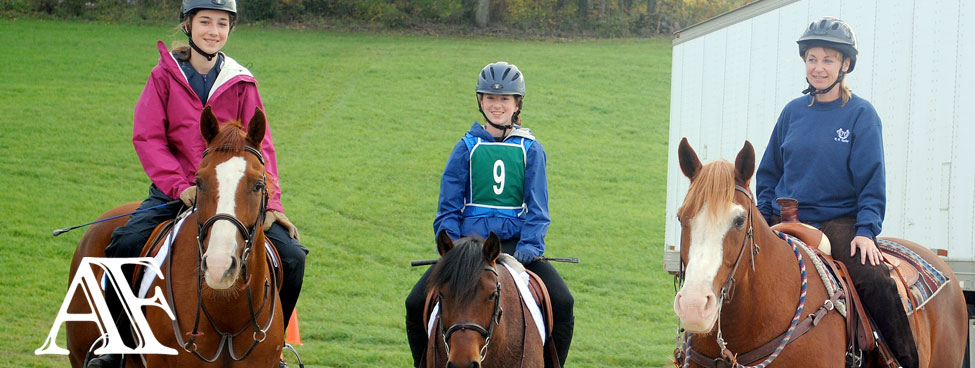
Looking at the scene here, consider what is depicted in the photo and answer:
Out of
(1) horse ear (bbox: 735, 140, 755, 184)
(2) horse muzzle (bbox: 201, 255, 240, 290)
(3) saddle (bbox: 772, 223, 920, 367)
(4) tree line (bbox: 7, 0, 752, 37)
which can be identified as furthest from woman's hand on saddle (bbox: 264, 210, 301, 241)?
(4) tree line (bbox: 7, 0, 752, 37)

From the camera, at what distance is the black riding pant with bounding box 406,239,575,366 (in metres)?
5.43

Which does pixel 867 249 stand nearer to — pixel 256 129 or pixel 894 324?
pixel 894 324

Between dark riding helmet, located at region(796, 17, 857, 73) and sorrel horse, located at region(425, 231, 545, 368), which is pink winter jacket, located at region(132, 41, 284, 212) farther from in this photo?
dark riding helmet, located at region(796, 17, 857, 73)

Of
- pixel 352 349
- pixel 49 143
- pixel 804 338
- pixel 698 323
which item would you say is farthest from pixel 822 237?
pixel 49 143

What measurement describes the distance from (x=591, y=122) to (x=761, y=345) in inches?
899

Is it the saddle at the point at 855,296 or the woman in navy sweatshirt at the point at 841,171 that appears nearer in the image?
the saddle at the point at 855,296

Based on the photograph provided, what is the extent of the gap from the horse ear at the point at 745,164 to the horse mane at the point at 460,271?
52.1 inches

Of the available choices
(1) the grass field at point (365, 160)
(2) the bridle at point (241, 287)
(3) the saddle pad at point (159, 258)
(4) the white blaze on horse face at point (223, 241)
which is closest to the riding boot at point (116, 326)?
(3) the saddle pad at point (159, 258)

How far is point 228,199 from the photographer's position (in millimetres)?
4414

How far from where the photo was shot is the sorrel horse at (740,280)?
3.88m

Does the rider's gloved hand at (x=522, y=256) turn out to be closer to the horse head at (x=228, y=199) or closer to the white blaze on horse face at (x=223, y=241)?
the horse head at (x=228, y=199)

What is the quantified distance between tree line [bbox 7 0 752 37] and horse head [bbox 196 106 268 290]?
3356cm

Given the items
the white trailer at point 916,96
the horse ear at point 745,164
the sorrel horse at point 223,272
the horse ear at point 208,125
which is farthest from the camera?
the white trailer at point 916,96

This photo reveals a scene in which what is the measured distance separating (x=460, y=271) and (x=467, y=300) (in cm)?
15
